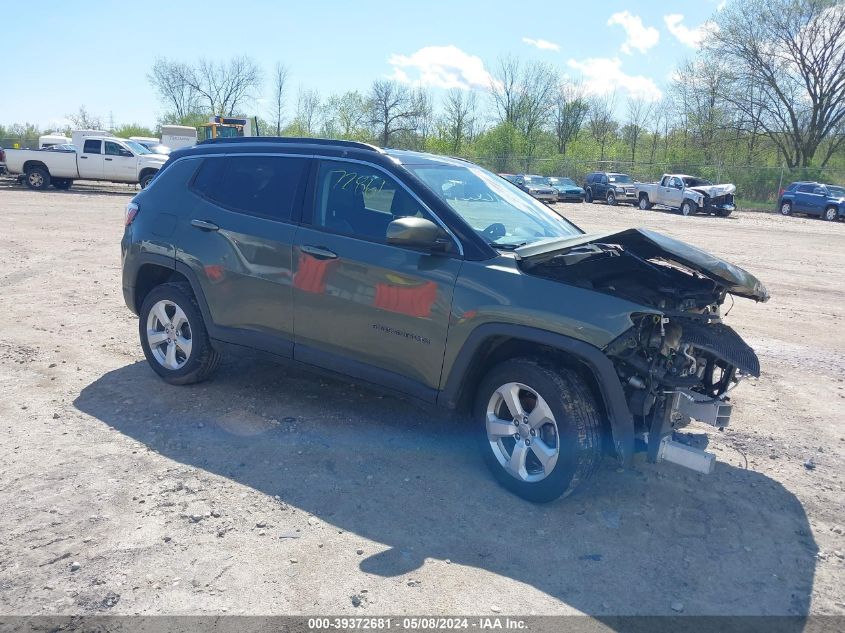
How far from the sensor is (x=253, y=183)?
5.15 meters

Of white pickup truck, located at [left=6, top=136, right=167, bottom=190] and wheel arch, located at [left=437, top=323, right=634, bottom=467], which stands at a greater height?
white pickup truck, located at [left=6, top=136, right=167, bottom=190]

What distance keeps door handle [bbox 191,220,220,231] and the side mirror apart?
1.71 metres

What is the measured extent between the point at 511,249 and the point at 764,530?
2083 millimetres

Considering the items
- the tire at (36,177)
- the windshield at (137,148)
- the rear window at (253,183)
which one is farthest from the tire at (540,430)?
the tire at (36,177)

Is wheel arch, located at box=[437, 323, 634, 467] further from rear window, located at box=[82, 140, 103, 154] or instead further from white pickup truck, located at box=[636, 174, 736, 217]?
white pickup truck, located at box=[636, 174, 736, 217]

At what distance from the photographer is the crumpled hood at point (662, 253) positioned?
12.1 ft

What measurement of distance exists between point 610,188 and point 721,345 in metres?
35.3

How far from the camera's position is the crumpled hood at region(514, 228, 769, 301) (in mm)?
3695

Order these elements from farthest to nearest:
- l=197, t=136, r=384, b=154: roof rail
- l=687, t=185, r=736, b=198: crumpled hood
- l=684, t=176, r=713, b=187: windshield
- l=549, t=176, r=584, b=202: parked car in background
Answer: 1. l=549, t=176, r=584, b=202: parked car in background
2. l=684, t=176, r=713, b=187: windshield
3. l=687, t=185, r=736, b=198: crumpled hood
4. l=197, t=136, r=384, b=154: roof rail

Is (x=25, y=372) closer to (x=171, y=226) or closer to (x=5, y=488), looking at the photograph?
(x=171, y=226)

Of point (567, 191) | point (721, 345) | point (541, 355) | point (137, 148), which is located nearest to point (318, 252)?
point (541, 355)

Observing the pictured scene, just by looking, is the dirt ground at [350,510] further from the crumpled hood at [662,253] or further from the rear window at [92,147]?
the rear window at [92,147]

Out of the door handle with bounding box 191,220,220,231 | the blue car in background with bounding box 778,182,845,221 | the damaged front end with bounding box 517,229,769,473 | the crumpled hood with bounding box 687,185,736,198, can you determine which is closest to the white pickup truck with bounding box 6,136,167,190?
the door handle with bounding box 191,220,220,231

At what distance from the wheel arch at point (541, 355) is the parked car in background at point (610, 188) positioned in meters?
34.8
